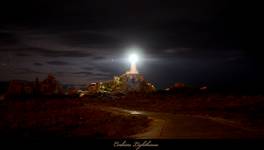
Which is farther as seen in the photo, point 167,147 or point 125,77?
point 125,77

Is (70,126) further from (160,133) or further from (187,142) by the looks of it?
(187,142)

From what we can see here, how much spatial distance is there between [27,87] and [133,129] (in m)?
93.9

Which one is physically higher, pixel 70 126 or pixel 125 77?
pixel 125 77

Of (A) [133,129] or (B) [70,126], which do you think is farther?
(B) [70,126]

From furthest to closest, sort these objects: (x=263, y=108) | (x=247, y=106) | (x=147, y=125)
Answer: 1. (x=247, y=106)
2. (x=263, y=108)
3. (x=147, y=125)

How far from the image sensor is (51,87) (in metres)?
112

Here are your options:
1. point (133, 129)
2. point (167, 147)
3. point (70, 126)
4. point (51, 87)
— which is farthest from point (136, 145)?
point (51, 87)

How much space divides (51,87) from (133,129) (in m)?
92.1

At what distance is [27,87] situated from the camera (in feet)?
363

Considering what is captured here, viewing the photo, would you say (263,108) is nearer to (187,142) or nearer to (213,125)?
(213,125)

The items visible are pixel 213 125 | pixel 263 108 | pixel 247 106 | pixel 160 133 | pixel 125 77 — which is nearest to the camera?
pixel 160 133

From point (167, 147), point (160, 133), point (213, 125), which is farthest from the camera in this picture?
point (213, 125)

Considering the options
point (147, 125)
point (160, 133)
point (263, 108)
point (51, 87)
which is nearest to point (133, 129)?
point (147, 125)

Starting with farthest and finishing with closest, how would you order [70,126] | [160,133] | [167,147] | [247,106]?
[247,106] < [70,126] < [160,133] < [167,147]
